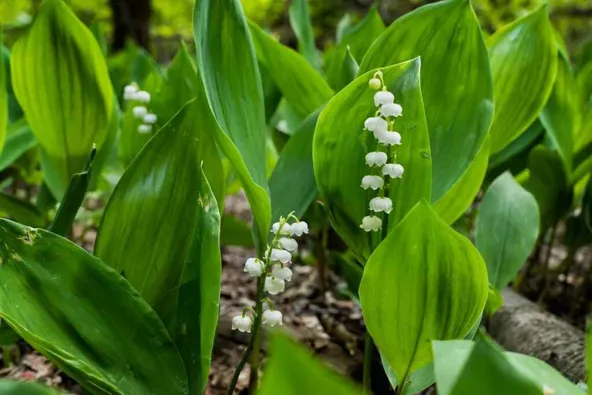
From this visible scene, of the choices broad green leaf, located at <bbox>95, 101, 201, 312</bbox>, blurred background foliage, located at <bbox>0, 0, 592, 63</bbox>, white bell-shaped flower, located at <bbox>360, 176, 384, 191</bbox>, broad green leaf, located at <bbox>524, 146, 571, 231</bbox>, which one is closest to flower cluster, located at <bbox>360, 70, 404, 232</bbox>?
white bell-shaped flower, located at <bbox>360, 176, 384, 191</bbox>

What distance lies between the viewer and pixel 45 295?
60 cm

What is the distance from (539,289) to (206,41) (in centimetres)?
113

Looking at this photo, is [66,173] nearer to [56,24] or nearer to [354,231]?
[56,24]

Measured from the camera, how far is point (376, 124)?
648 mm

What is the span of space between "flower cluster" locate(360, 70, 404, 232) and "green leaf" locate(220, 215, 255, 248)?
0.56m

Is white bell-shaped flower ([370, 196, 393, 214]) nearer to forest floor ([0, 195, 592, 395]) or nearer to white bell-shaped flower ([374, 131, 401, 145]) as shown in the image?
white bell-shaped flower ([374, 131, 401, 145])

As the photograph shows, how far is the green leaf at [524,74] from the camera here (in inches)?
Answer: 38.0

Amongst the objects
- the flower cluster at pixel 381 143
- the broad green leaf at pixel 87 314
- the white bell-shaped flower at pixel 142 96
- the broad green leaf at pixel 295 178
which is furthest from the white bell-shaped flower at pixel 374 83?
the white bell-shaped flower at pixel 142 96

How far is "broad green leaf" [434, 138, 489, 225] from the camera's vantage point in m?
0.77

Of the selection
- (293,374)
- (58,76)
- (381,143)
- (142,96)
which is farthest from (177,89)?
(293,374)

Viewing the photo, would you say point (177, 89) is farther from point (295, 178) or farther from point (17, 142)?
point (295, 178)

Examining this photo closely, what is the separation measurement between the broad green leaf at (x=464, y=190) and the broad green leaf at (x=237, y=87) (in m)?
0.23

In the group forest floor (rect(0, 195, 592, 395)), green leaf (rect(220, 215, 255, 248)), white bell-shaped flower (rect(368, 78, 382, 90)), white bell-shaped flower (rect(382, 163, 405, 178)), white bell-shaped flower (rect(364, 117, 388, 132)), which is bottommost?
forest floor (rect(0, 195, 592, 395))

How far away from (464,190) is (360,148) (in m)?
0.17
